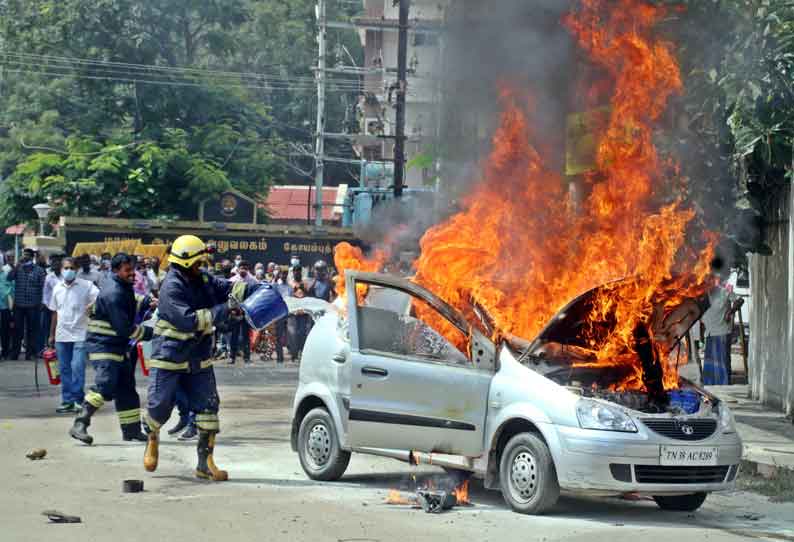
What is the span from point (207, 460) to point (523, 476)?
8.87 feet

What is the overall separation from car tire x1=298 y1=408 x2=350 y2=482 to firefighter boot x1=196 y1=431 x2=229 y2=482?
67 cm

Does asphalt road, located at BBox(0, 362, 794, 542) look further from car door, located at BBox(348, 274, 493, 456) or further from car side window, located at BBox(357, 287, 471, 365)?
car side window, located at BBox(357, 287, 471, 365)

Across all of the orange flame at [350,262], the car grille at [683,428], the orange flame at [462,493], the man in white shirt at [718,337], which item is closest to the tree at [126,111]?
the man in white shirt at [718,337]

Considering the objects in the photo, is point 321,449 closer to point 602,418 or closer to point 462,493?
point 462,493

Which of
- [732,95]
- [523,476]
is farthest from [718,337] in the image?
[523,476]

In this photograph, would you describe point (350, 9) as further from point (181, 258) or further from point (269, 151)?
point (181, 258)

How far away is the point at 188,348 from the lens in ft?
33.4

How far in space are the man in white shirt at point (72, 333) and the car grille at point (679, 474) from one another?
763 centimetres

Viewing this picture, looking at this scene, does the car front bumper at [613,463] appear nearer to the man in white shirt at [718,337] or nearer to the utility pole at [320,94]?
the man in white shirt at [718,337]

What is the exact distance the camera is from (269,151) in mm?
47781

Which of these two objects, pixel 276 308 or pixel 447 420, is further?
pixel 276 308

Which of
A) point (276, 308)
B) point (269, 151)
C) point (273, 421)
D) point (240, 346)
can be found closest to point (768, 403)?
point (273, 421)

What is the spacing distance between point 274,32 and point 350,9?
416 cm

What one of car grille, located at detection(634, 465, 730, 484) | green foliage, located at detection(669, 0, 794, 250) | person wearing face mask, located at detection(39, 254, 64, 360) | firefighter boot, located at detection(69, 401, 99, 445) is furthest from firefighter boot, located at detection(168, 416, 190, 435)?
person wearing face mask, located at detection(39, 254, 64, 360)
